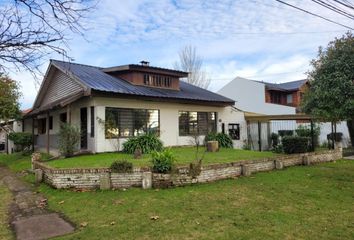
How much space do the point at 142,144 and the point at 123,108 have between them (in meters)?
2.32

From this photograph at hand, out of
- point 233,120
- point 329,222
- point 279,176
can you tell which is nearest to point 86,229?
point 329,222

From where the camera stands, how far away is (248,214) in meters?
7.17

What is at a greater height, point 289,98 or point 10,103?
point 289,98

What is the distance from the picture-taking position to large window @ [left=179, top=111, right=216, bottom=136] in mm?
20734

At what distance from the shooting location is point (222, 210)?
752 centimetres

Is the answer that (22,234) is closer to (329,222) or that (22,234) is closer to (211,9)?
(329,222)

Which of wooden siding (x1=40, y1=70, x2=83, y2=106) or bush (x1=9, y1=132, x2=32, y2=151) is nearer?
wooden siding (x1=40, y1=70, x2=83, y2=106)

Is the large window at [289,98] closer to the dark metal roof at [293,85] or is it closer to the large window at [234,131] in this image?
the dark metal roof at [293,85]

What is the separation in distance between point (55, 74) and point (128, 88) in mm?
5794

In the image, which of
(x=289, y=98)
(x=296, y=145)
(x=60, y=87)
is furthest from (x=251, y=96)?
(x=60, y=87)

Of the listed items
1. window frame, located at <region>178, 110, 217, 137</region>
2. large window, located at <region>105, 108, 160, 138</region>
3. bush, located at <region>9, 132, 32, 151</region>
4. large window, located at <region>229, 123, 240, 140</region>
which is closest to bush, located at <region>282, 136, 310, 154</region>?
window frame, located at <region>178, 110, 217, 137</region>

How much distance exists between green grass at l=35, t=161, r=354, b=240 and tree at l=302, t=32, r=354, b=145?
238cm

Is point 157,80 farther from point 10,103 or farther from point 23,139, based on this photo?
point 10,103

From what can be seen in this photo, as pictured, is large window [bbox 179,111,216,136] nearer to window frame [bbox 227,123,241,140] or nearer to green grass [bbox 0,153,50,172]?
window frame [bbox 227,123,241,140]
